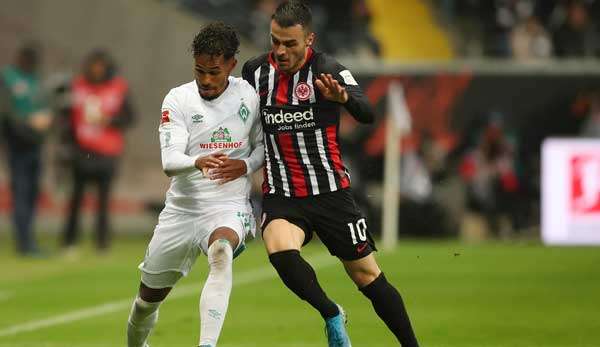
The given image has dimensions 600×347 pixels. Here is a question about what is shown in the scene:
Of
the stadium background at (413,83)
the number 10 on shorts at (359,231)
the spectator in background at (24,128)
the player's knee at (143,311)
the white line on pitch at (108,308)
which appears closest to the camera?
the number 10 on shorts at (359,231)

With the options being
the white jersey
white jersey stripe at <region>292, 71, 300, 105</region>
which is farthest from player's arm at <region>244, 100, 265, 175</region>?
white jersey stripe at <region>292, 71, 300, 105</region>

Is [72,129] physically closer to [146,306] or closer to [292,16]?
[146,306]

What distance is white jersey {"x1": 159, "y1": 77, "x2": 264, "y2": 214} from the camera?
8023 mm

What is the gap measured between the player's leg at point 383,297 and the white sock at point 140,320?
1188mm

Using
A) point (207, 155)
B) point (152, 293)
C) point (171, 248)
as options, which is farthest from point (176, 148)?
point (152, 293)

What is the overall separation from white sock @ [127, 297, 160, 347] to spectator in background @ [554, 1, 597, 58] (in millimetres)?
15926

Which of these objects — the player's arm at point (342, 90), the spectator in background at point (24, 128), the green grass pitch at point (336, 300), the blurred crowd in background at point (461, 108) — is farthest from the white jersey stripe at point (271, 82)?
the blurred crowd in background at point (461, 108)

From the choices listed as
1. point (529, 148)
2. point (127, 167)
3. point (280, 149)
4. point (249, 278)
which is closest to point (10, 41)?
point (127, 167)

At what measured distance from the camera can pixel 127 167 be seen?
23984 mm

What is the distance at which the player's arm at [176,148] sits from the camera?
7.67 meters

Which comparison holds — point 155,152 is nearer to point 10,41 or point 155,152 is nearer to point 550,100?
point 10,41

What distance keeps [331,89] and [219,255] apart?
1087mm

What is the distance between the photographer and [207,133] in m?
8.07

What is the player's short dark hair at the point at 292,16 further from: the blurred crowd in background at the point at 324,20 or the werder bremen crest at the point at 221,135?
the blurred crowd in background at the point at 324,20
